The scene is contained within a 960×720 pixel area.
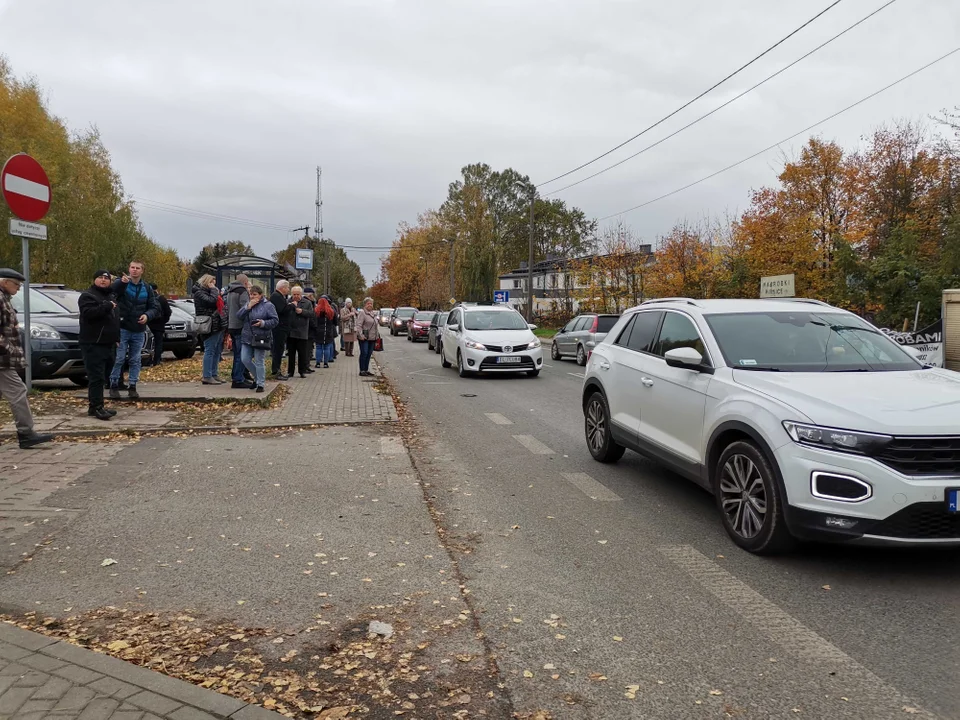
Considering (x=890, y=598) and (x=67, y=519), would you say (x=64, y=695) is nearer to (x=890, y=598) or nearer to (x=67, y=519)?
(x=67, y=519)

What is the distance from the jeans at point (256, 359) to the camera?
11133mm

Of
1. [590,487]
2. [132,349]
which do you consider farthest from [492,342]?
[590,487]

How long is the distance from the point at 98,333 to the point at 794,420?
25.0 ft

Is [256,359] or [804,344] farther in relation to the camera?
[256,359]

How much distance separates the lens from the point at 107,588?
397 centimetres

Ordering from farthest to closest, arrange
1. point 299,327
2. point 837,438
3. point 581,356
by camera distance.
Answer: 1. point 581,356
2. point 299,327
3. point 837,438

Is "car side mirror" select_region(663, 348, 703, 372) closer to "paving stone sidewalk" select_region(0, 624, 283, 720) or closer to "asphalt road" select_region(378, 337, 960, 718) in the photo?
"asphalt road" select_region(378, 337, 960, 718)

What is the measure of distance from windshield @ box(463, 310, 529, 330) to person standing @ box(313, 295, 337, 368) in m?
3.41

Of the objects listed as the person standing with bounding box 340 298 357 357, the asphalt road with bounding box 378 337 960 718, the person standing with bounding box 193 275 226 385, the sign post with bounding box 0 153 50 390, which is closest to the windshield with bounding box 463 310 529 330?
the person standing with bounding box 340 298 357 357

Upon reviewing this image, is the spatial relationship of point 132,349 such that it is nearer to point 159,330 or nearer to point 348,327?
point 159,330

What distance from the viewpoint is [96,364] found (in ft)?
28.0

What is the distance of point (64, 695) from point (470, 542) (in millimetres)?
2632

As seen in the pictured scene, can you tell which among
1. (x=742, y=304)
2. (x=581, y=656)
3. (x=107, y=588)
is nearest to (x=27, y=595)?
(x=107, y=588)

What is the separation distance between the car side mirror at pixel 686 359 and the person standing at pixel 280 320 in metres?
9.35
